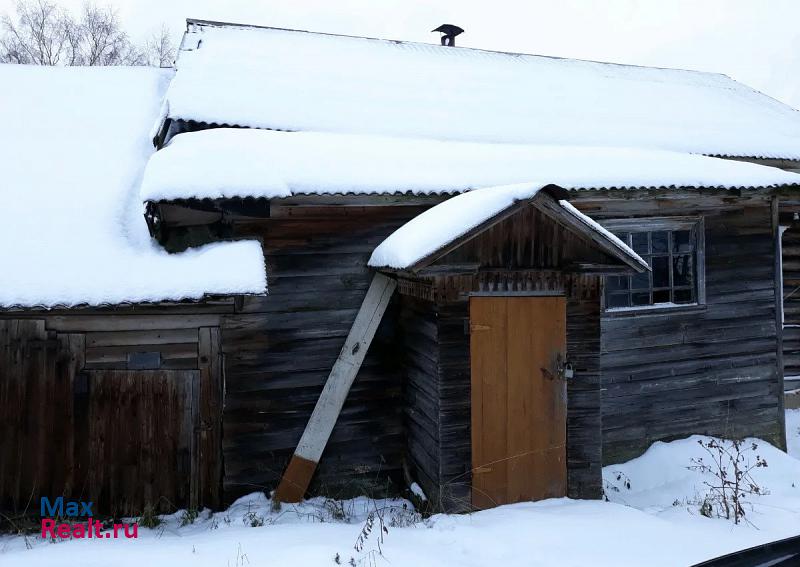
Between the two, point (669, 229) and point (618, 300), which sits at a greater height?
point (669, 229)

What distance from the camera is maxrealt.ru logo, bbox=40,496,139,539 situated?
4586 millimetres

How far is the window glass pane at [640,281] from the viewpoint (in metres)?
6.84

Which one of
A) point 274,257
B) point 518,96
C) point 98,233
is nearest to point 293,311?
point 274,257

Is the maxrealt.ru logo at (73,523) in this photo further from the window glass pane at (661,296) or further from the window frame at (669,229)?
the window glass pane at (661,296)

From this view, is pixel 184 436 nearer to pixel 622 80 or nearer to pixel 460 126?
pixel 460 126

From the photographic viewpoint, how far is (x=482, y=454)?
5.02 m

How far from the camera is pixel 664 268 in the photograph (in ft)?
23.0

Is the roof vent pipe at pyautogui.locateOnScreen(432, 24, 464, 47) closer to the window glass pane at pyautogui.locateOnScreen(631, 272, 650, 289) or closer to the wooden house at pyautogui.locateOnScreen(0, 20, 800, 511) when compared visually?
the wooden house at pyautogui.locateOnScreen(0, 20, 800, 511)

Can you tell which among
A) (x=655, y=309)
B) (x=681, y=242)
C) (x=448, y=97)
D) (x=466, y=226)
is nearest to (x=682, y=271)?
(x=681, y=242)

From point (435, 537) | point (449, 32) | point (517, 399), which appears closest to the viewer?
point (435, 537)

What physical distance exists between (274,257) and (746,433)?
611cm

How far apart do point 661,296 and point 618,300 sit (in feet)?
2.06

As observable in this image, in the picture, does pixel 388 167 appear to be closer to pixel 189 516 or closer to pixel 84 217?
pixel 84 217

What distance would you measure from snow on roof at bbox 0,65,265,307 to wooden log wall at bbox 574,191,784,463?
13.5ft
